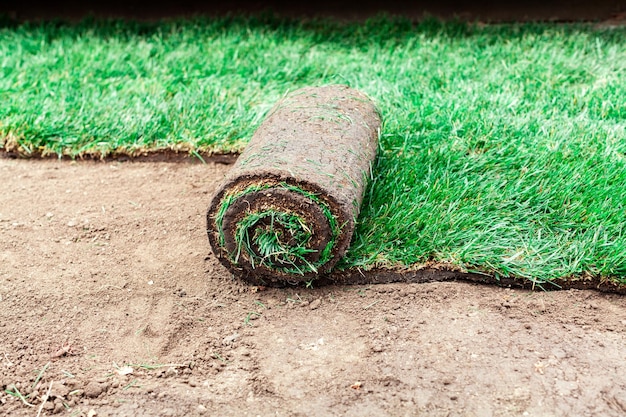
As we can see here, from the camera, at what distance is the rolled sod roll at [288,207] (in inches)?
104

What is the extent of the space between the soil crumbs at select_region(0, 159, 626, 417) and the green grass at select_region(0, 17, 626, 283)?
0.25 meters

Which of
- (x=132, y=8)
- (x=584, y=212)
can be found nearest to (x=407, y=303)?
(x=584, y=212)

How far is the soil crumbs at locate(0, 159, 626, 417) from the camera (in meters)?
2.32

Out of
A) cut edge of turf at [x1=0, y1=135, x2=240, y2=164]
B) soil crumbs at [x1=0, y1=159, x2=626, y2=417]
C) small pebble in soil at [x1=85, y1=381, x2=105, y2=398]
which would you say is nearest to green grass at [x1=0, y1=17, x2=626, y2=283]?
cut edge of turf at [x1=0, y1=135, x2=240, y2=164]

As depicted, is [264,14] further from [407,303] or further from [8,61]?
[407,303]

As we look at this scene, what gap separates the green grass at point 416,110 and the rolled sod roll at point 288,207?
270mm

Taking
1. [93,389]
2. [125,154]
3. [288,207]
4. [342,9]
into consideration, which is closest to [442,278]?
[288,207]

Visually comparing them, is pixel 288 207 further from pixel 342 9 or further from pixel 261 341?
pixel 342 9

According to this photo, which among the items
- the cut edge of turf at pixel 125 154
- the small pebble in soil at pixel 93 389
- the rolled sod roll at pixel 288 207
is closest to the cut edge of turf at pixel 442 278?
the rolled sod roll at pixel 288 207

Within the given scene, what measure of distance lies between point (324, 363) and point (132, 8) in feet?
15.5

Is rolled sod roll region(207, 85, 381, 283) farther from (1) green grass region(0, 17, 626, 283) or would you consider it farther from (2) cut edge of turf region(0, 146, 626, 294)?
(1) green grass region(0, 17, 626, 283)

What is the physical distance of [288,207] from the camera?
265 centimetres

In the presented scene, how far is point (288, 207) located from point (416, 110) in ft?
5.71

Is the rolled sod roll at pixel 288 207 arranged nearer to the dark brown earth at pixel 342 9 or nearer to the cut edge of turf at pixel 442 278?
the cut edge of turf at pixel 442 278
